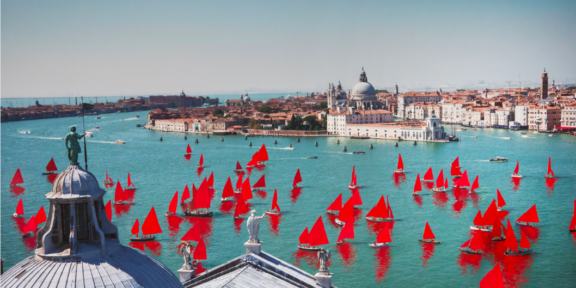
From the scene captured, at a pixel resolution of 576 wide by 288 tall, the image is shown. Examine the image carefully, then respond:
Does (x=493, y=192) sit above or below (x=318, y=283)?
below

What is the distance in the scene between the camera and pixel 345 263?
28.0 ft

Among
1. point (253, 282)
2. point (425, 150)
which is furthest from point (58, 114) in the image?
point (253, 282)

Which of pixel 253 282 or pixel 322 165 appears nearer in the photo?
pixel 253 282

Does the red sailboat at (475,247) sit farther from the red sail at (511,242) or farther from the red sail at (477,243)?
the red sail at (511,242)

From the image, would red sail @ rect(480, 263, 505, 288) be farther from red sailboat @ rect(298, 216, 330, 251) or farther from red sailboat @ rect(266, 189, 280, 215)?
red sailboat @ rect(266, 189, 280, 215)

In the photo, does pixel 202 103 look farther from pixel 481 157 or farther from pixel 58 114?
pixel 481 157

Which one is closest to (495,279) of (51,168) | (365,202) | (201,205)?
(201,205)

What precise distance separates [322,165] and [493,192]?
273 inches

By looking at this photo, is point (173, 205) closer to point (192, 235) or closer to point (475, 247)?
point (192, 235)

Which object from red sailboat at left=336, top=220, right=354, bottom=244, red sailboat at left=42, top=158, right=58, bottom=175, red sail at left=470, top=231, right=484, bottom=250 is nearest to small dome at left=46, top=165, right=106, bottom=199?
red sailboat at left=336, top=220, right=354, bottom=244

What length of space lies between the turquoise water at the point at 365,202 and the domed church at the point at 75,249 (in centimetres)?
553

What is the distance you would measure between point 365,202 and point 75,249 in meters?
11.2

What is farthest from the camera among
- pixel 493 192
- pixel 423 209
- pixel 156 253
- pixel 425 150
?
pixel 425 150

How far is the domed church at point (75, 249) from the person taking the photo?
2.38 meters
